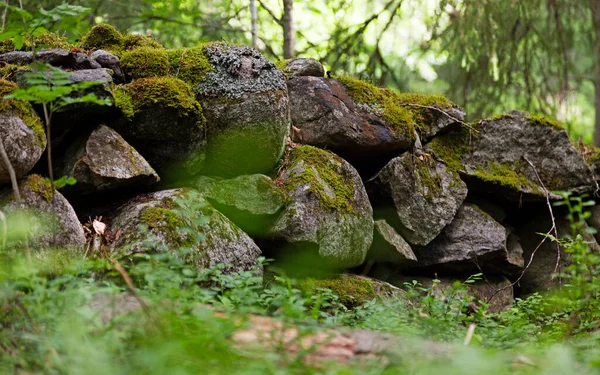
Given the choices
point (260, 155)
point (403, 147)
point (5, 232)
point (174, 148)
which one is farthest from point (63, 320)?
point (403, 147)

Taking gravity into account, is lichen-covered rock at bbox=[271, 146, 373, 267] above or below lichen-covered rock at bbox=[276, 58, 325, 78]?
below

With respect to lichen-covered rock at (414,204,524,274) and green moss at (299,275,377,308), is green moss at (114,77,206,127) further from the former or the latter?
lichen-covered rock at (414,204,524,274)

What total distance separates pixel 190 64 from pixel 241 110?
571 mm

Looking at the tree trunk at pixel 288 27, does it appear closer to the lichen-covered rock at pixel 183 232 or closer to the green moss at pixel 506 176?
the green moss at pixel 506 176

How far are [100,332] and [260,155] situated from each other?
2.86 metres

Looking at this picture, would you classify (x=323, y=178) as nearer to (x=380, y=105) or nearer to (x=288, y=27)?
(x=380, y=105)

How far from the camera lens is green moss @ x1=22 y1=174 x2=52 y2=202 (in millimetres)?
3709

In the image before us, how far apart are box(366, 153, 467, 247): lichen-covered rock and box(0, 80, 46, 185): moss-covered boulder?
3.03 m

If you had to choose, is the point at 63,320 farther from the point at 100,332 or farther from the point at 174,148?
the point at 174,148

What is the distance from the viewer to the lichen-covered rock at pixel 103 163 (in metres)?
4.00

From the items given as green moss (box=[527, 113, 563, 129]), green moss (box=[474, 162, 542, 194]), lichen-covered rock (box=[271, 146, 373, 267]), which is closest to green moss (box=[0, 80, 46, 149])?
lichen-covered rock (box=[271, 146, 373, 267])

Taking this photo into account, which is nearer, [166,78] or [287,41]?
[166,78]

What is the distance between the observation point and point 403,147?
19.2 feet

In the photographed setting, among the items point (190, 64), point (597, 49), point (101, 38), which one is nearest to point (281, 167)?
point (190, 64)
